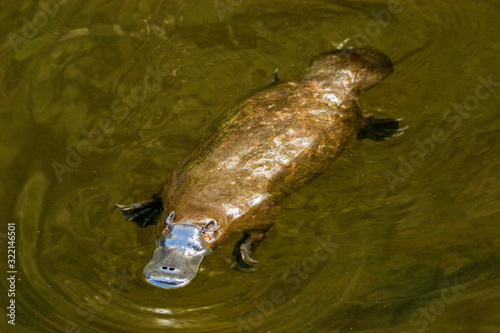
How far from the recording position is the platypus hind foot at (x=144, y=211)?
411 cm

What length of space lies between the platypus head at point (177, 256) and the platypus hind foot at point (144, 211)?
0.38m

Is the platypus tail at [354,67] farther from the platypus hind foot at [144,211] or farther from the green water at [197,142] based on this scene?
the platypus hind foot at [144,211]

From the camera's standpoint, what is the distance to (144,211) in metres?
4.20

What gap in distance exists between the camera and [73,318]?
13.2 ft

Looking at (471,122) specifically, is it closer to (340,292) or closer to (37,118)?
(340,292)

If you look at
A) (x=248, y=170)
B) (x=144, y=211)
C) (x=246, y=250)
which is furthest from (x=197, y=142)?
(x=246, y=250)

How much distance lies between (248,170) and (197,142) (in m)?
0.96

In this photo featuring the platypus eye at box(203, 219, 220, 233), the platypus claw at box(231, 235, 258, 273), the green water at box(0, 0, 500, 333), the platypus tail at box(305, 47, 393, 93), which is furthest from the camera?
the platypus tail at box(305, 47, 393, 93)

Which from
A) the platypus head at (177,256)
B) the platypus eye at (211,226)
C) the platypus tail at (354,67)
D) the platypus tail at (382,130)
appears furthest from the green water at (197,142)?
the platypus eye at (211,226)

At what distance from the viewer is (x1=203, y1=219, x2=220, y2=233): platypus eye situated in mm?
3693

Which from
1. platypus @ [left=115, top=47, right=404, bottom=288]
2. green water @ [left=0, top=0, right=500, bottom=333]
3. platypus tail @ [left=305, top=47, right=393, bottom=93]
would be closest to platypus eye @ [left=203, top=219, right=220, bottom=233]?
platypus @ [left=115, top=47, right=404, bottom=288]

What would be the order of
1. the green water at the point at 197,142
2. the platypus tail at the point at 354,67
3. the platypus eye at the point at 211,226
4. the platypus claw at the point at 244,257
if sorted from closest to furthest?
the platypus eye at the point at 211,226, the platypus claw at the point at 244,257, the green water at the point at 197,142, the platypus tail at the point at 354,67

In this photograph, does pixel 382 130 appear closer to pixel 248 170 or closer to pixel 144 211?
pixel 248 170

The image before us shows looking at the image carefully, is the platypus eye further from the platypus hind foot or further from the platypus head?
the platypus hind foot
